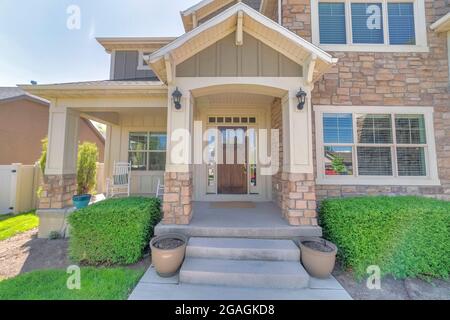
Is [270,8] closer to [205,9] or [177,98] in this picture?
[205,9]

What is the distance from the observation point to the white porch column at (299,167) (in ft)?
11.9

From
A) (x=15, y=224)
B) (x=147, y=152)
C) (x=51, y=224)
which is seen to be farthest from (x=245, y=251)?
(x=15, y=224)

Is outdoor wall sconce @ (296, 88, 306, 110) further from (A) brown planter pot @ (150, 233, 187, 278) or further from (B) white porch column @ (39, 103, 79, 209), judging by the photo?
(B) white porch column @ (39, 103, 79, 209)

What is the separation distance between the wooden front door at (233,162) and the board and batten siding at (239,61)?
247cm

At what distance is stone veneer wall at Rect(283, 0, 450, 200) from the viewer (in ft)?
15.0

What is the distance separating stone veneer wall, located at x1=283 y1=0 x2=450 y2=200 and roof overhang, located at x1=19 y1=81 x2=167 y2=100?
3.88 meters

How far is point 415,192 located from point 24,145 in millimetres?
16633

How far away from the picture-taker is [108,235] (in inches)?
132

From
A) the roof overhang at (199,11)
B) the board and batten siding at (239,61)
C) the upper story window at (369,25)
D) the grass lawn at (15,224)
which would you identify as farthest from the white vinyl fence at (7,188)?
the upper story window at (369,25)

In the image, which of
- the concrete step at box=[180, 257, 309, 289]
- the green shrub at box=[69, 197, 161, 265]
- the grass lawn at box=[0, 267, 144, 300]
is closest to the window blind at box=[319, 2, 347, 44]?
the concrete step at box=[180, 257, 309, 289]

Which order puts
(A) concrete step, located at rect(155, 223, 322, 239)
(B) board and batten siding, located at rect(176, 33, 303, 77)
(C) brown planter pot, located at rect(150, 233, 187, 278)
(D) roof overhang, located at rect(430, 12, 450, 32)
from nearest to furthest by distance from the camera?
(C) brown planter pot, located at rect(150, 233, 187, 278), (A) concrete step, located at rect(155, 223, 322, 239), (B) board and batten siding, located at rect(176, 33, 303, 77), (D) roof overhang, located at rect(430, 12, 450, 32)

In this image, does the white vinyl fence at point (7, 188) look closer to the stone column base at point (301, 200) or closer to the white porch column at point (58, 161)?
the white porch column at point (58, 161)

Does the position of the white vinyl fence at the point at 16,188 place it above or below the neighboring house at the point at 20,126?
below
